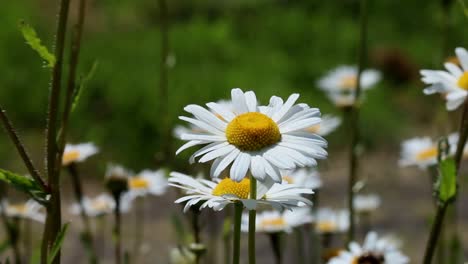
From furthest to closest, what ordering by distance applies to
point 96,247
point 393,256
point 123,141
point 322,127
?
point 123,141 < point 96,247 < point 322,127 < point 393,256

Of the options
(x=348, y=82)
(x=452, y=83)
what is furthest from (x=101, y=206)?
(x=452, y=83)

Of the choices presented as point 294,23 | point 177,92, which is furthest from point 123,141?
point 294,23

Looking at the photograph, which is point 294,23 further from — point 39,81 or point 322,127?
point 322,127

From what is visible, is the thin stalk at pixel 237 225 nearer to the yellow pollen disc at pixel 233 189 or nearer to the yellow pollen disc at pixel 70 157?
the yellow pollen disc at pixel 233 189

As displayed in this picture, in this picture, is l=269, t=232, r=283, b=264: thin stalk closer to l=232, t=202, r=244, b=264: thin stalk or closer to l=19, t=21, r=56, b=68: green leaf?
l=232, t=202, r=244, b=264: thin stalk

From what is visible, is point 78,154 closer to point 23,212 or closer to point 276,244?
point 23,212

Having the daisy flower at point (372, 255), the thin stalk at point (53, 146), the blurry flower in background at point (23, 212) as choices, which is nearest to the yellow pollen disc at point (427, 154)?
the daisy flower at point (372, 255)

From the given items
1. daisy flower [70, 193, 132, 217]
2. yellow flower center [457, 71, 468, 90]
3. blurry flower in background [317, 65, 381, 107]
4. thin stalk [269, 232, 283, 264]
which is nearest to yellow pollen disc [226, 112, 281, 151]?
yellow flower center [457, 71, 468, 90]
